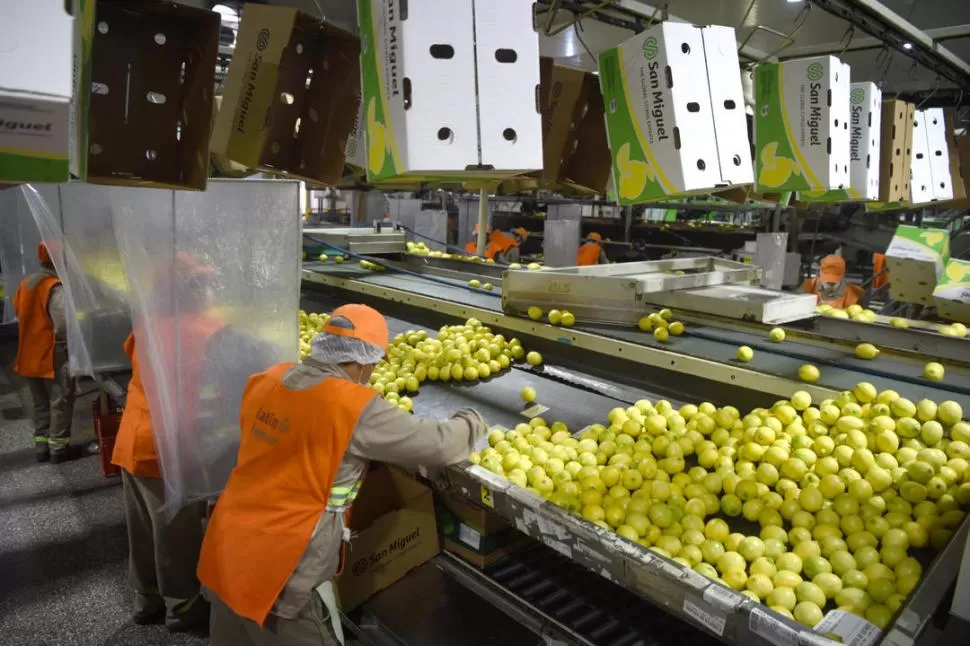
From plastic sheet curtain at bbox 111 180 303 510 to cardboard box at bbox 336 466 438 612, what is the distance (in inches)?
37.0

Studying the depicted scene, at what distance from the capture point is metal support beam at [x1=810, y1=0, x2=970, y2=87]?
388cm

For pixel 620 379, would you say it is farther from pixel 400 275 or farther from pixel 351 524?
pixel 400 275

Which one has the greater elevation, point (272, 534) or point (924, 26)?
point (924, 26)

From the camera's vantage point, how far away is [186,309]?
320 centimetres

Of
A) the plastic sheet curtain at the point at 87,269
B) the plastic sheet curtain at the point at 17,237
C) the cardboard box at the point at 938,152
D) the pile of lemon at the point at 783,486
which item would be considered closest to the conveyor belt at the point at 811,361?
the pile of lemon at the point at 783,486

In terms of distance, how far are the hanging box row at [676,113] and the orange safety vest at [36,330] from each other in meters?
5.52

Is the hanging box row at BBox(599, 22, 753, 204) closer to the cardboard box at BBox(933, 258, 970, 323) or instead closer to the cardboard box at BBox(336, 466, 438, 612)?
the cardboard box at BBox(336, 466, 438, 612)

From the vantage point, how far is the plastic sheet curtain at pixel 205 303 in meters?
3.09

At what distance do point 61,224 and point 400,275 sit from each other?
9.48 ft

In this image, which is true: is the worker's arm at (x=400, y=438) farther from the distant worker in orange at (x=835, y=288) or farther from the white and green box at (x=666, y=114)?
the distant worker in orange at (x=835, y=288)

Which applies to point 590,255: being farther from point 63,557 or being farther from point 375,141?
point 375,141

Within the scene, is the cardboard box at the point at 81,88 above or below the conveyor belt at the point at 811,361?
above

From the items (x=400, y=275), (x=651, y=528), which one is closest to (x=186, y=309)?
(x=651, y=528)

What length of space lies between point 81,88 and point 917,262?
6503mm
